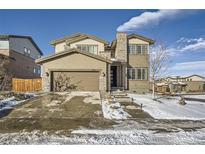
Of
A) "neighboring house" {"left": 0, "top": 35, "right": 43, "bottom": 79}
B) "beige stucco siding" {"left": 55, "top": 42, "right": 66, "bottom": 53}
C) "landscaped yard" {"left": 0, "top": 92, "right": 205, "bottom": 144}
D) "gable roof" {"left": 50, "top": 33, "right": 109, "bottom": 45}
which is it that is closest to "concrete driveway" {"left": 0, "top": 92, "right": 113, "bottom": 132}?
"landscaped yard" {"left": 0, "top": 92, "right": 205, "bottom": 144}

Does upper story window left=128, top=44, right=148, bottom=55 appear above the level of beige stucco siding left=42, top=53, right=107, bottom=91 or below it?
above

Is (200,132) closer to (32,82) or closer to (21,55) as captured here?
(32,82)

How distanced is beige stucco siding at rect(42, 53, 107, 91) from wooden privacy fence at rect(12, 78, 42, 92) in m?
2.25

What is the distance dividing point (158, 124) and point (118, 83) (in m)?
15.3

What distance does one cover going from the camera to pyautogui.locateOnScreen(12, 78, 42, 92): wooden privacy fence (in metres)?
23.0

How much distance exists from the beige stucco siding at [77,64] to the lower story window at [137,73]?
4.20m

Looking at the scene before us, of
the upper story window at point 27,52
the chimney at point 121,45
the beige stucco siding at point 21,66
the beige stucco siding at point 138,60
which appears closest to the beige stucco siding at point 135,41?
the chimney at point 121,45

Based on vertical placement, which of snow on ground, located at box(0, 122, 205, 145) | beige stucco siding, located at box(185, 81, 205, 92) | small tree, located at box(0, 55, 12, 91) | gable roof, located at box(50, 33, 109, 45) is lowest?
snow on ground, located at box(0, 122, 205, 145)

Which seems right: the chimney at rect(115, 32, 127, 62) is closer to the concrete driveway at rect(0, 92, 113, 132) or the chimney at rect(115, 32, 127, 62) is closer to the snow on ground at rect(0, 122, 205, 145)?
the concrete driveway at rect(0, 92, 113, 132)

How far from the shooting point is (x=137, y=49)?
24812 mm

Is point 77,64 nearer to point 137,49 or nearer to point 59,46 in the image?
point 59,46
